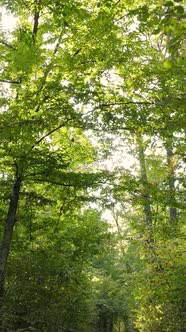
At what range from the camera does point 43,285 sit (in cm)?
1059

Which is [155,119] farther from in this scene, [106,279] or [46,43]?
[106,279]

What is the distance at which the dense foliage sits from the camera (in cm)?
690

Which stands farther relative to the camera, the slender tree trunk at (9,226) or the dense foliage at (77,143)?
the slender tree trunk at (9,226)

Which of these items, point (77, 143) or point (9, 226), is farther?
point (77, 143)

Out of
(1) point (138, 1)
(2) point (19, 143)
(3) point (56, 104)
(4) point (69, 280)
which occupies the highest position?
(1) point (138, 1)

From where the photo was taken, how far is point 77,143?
10203 millimetres

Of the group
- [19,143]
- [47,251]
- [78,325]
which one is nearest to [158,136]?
[19,143]

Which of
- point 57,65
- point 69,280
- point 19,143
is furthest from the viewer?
point 69,280

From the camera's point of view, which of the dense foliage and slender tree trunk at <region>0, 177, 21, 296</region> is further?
slender tree trunk at <region>0, 177, 21, 296</region>

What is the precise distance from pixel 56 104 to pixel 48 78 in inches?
38.4

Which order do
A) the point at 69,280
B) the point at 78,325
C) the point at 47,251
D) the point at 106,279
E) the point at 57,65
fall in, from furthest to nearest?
the point at 106,279
the point at 78,325
the point at 69,280
the point at 47,251
the point at 57,65

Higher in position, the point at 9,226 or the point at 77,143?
the point at 77,143

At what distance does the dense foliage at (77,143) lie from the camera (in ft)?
22.6

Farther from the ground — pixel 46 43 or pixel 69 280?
pixel 46 43
